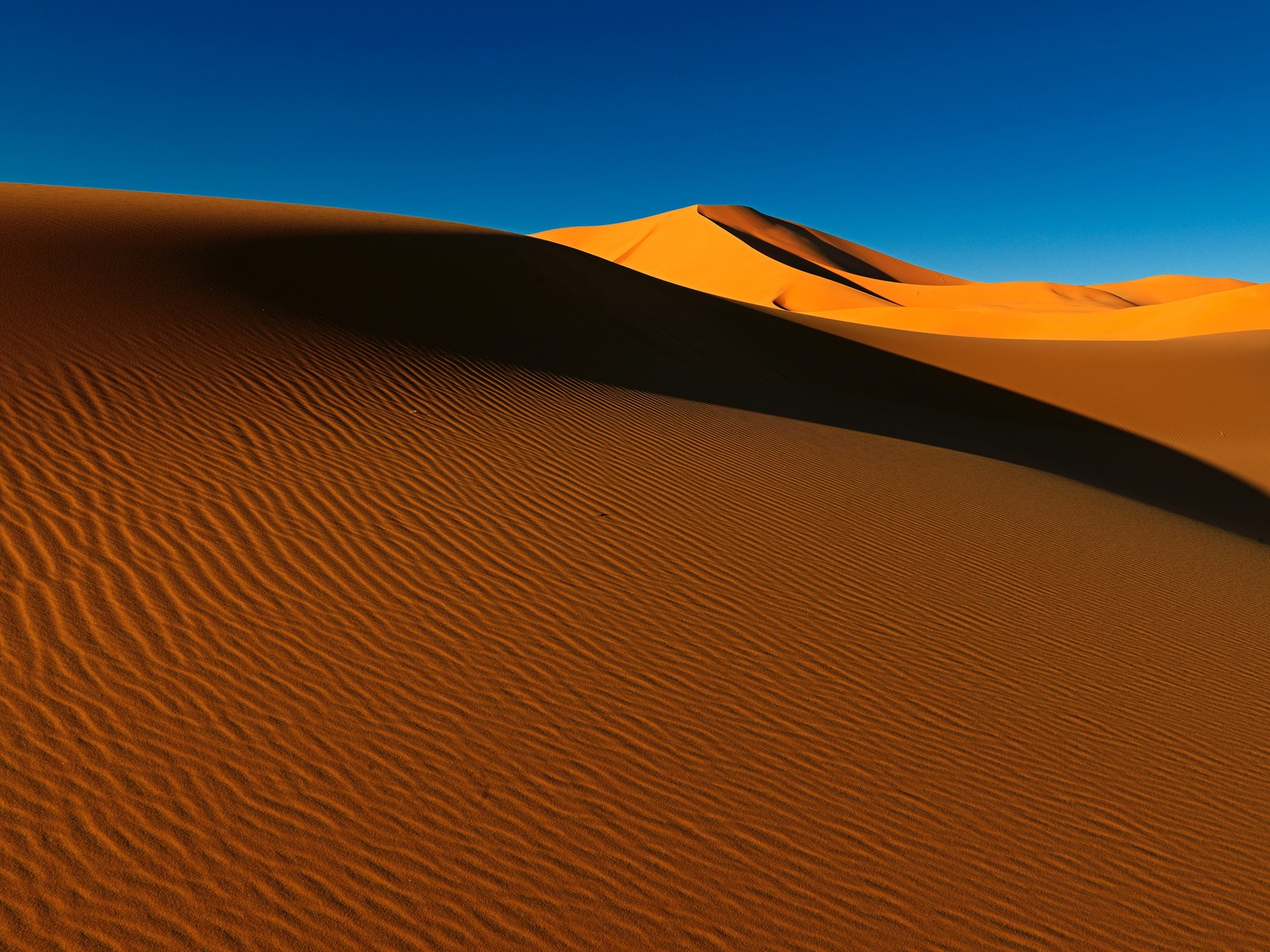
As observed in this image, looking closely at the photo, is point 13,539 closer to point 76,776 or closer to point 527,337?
point 76,776

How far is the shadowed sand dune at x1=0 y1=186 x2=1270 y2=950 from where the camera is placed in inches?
138

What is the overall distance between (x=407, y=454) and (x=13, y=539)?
3394 mm

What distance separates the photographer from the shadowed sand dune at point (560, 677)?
3494 millimetres

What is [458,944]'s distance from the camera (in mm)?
3197

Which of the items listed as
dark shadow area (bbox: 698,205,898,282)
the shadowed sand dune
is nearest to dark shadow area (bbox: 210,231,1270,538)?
the shadowed sand dune

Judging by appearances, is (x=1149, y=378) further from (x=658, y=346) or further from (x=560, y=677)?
(x=560, y=677)

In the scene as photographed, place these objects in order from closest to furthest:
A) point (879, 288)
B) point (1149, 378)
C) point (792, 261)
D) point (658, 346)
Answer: point (658, 346) < point (1149, 378) < point (879, 288) < point (792, 261)

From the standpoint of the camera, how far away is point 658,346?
57.5 feet

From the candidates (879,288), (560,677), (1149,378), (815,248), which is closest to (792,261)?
(879,288)

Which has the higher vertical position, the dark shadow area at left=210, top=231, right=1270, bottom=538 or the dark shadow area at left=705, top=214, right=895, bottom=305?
the dark shadow area at left=705, top=214, right=895, bottom=305

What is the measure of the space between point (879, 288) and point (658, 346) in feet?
209

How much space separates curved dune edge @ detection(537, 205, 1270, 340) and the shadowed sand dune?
38325 mm

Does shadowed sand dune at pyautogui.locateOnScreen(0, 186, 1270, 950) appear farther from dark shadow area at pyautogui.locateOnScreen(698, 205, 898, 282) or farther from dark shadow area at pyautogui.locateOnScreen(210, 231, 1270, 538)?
dark shadow area at pyautogui.locateOnScreen(698, 205, 898, 282)

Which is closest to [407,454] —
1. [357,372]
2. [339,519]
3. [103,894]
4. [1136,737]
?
[339,519]
